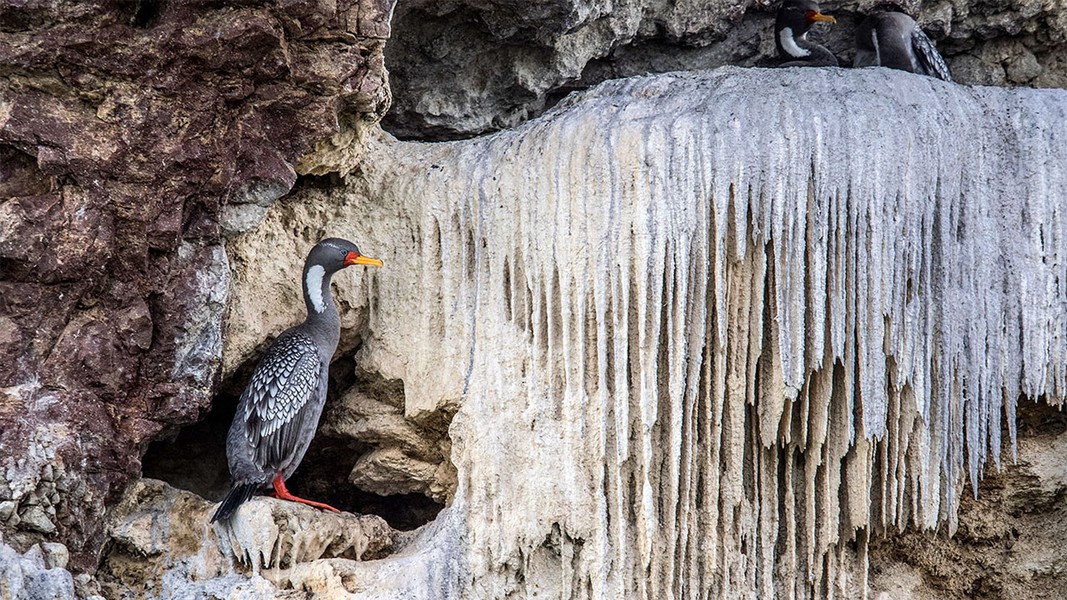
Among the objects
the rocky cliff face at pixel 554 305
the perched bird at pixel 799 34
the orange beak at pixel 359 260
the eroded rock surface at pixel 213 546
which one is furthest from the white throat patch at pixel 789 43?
the eroded rock surface at pixel 213 546

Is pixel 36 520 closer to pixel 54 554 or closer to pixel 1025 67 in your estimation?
pixel 54 554

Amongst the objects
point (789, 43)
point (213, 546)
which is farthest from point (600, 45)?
point (213, 546)

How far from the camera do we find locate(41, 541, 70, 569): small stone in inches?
216

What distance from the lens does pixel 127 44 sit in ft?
18.3

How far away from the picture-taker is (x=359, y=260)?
6.23 m

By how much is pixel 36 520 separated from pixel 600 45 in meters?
3.59

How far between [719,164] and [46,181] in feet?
9.04

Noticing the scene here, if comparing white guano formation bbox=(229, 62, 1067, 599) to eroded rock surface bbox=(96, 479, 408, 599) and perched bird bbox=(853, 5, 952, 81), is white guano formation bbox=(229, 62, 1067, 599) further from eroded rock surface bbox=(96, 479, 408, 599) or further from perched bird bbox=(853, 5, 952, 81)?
perched bird bbox=(853, 5, 952, 81)

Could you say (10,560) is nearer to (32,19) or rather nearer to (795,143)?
(32,19)

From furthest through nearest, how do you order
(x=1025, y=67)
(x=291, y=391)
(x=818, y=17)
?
(x=1025, y=67) → (x=818, y=17) → (x=291, y=391)

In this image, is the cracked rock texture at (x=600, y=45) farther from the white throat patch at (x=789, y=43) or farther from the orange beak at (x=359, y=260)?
the orange beak at (x=359, y=260)

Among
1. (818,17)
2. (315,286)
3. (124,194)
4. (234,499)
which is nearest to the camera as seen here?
(124,194)

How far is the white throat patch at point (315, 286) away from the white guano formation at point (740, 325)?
640mm

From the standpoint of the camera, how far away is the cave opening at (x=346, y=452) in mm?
6613
